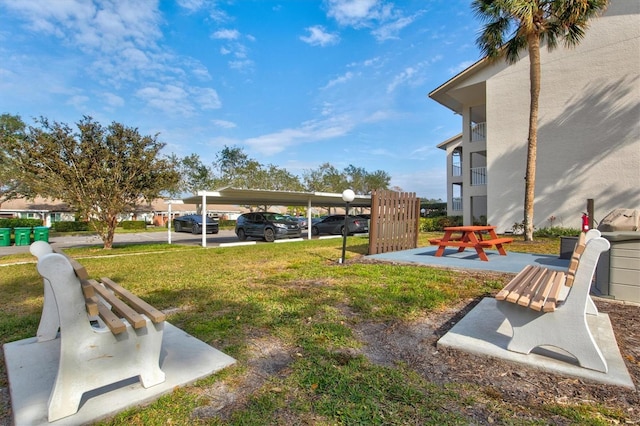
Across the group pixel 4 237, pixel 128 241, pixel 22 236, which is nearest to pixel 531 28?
pixel 128 241

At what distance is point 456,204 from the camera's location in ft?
79.3

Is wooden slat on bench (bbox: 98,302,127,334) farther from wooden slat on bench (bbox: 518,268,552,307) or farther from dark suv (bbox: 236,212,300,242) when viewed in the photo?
dark suv (bbox: 236,212,300,242)

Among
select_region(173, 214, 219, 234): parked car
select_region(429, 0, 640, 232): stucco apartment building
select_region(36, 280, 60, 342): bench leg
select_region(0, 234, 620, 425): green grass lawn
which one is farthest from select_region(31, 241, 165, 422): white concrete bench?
select_region(173, 214, 219, 234): parked car

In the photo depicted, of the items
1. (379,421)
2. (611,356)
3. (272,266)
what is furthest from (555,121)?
(379,421)

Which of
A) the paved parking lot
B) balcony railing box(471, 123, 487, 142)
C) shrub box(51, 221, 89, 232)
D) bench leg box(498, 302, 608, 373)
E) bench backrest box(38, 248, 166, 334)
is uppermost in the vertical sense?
balcony railing box(471, 123, 487, 142)

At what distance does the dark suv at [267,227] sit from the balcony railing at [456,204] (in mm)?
12870

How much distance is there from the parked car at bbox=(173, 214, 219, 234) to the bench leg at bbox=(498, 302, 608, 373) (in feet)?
75.5

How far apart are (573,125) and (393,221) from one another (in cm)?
1096

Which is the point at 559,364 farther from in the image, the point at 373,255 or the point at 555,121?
the point at 555,121

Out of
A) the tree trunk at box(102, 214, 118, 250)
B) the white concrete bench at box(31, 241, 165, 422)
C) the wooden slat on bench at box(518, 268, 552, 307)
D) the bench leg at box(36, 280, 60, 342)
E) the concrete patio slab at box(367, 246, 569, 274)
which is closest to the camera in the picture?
the white concrete bench at box(31, 241, 165, 422)

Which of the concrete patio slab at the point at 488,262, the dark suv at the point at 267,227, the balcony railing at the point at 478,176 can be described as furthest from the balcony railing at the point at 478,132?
the concrete patio slab at the point at 488,262

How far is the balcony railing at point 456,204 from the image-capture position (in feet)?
78.4

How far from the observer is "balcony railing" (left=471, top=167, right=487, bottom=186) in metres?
19.7

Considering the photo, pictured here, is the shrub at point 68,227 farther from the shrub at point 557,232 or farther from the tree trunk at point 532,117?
the shrub at point 557,232
